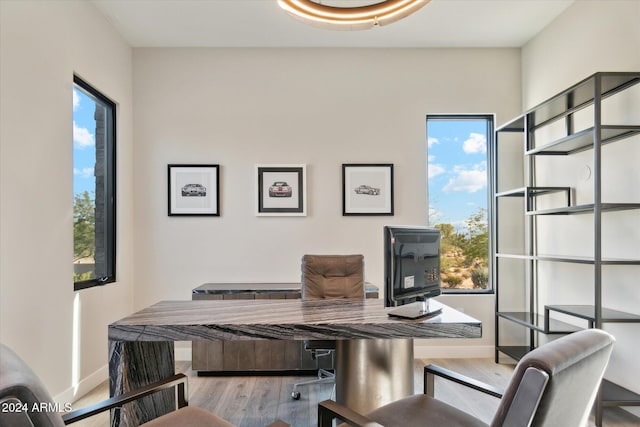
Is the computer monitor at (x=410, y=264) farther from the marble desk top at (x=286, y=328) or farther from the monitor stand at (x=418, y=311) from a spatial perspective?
the marble desk top at (x=286, y=328)

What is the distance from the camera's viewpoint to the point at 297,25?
135 inches

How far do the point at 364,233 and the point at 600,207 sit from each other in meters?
1.93

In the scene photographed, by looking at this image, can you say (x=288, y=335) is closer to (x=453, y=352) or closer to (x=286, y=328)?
(x=286, y=328)

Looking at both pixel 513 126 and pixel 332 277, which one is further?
pixel 513 126

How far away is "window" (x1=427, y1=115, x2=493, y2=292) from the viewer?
12.9 ft

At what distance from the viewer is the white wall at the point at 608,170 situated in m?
2.54

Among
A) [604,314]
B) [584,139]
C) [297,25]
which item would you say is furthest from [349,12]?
[604,314]

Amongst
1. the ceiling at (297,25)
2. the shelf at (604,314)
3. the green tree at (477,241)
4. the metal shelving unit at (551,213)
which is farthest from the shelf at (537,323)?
the ceiling at (297,25)

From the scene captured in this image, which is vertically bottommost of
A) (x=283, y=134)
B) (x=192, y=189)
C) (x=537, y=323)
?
(x=537, y=323)

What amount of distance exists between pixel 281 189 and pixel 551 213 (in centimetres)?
226

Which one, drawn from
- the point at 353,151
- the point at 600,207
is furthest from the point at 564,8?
the point at 353,151

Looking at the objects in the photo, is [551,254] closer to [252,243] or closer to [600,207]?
[600,207]

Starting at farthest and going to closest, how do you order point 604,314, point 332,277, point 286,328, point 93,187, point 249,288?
point 249,288, point 93,187, point 332,277, point 604,314, point 286,328

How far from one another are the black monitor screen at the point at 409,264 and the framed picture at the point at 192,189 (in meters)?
2.32
